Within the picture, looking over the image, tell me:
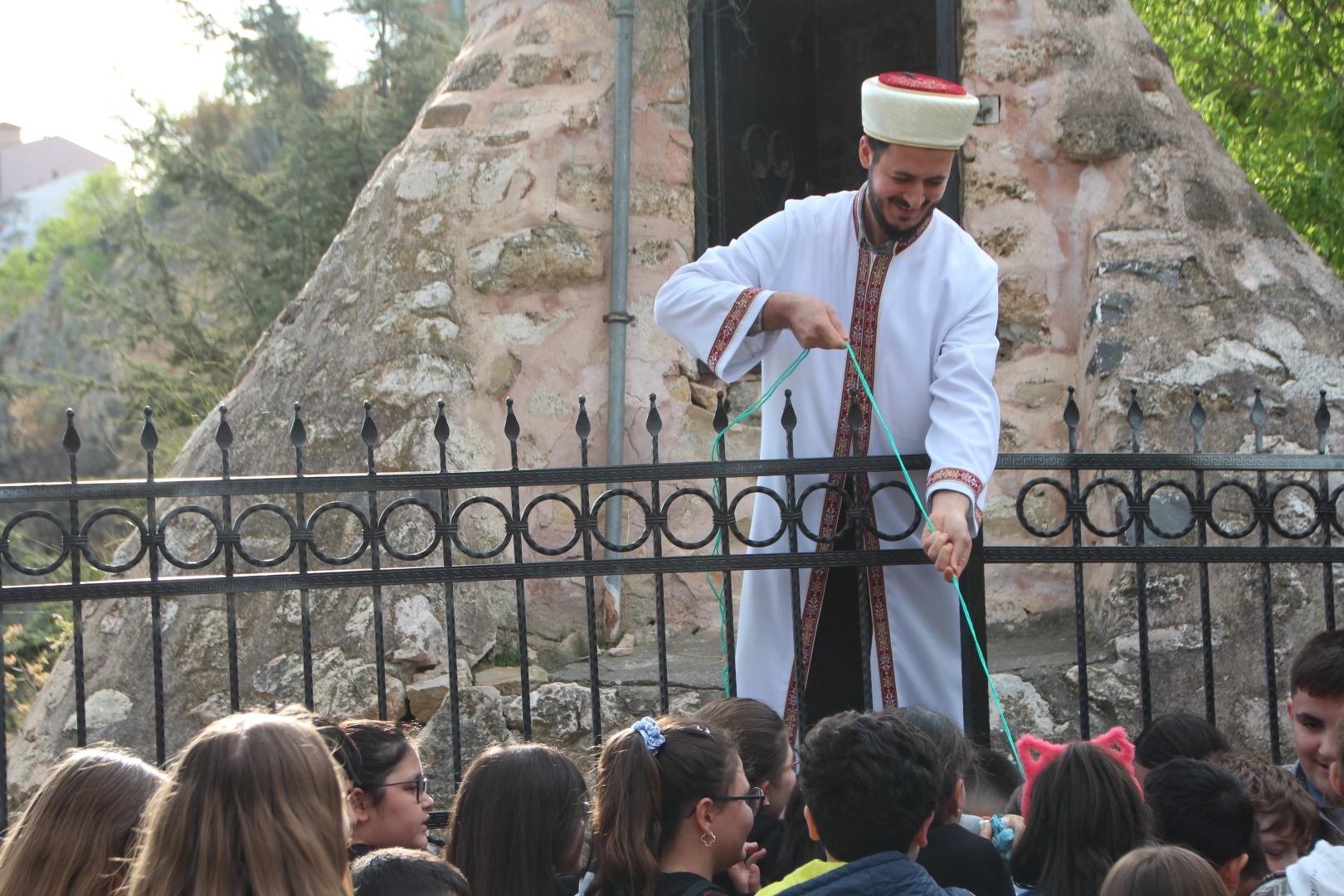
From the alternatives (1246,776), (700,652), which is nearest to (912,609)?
(1246,776)

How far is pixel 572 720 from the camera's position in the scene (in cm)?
395

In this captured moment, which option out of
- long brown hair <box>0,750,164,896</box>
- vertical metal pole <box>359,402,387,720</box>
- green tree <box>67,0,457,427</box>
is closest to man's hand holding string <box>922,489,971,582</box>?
vertical metal pole <box>359,402,387,720</box>

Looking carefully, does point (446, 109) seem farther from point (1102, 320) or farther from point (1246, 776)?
point (1246, 776)

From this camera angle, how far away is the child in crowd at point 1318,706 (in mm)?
2490

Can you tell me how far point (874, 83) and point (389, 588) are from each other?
230cm

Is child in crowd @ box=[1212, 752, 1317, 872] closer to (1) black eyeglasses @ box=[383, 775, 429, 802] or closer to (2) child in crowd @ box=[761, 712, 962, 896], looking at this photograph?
(2) child in crowd @ box=[761, 712, 962, 896]

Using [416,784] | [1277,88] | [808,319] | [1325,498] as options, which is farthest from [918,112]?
[1277,88]

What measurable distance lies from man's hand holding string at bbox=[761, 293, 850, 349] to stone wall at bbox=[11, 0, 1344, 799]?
5.74 feet

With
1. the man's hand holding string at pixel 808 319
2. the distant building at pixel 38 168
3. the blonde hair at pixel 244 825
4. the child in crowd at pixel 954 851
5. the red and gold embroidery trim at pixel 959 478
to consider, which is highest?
the distant building at pixel 38 168

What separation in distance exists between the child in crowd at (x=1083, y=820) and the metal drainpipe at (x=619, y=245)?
8.77 ft

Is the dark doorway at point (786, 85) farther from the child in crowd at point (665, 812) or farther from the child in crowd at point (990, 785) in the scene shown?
the child in crowd at point (665, 812)

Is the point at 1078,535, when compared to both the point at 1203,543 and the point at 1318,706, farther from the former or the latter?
the point at 1318,706

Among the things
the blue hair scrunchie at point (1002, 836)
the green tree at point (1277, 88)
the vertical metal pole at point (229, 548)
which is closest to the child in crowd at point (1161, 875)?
the blue hair scrunchie at point (1002, 836)

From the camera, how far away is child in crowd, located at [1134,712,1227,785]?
2.50 metres
